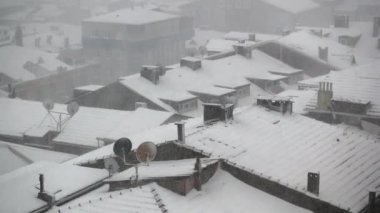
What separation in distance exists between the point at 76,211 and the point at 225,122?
6.87 metres

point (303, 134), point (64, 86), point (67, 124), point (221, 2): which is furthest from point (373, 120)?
point (221, 2)

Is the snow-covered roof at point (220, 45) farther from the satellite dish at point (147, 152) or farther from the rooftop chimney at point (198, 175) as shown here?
the rooftop chimney at point (198, 175)

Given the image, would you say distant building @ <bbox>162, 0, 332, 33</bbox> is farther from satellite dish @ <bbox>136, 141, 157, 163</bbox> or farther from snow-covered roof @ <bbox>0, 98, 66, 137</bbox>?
satellite dish @ <bbox>136, 141, 157, 163</bbox>

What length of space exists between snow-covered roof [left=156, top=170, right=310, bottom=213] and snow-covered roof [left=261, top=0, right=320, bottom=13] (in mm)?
53866

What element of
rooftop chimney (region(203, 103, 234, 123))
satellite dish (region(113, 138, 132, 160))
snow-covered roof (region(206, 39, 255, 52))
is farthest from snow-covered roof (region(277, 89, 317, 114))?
snow-covered roof (region(206, 39, 255, 52))

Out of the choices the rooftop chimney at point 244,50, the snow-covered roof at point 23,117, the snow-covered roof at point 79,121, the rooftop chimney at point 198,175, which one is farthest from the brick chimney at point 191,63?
the rooftop chimney at point 198,175

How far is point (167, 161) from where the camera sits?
782 inches

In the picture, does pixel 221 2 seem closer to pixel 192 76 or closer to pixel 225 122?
pixel 192 76

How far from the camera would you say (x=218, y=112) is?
22.0 m

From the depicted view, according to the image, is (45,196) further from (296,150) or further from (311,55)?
(311,55)

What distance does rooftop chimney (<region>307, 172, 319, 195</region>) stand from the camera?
17766 millimetres

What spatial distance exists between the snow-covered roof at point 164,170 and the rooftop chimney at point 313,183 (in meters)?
2.94

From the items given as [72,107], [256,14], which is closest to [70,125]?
[72,107]

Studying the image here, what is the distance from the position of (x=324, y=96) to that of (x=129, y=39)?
32657mm
